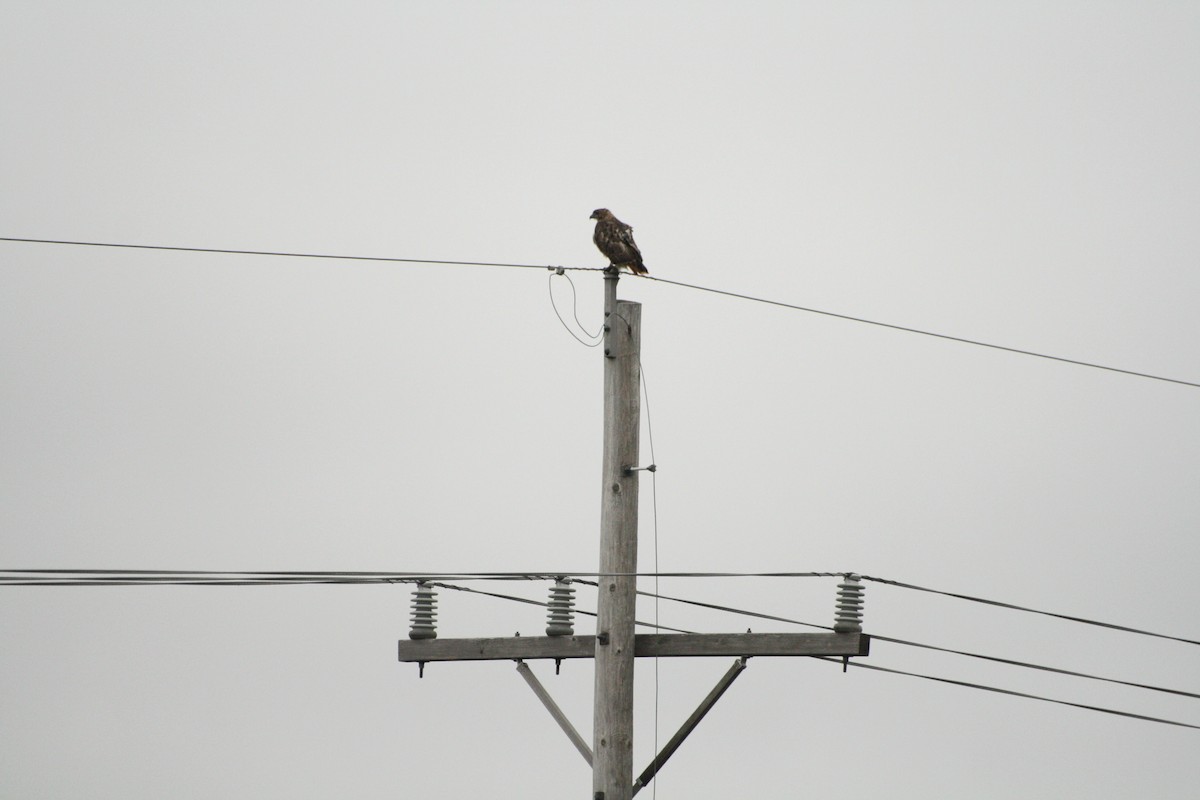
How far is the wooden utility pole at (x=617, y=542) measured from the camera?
1148 centimetres

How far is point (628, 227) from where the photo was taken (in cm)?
1271

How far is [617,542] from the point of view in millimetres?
11547

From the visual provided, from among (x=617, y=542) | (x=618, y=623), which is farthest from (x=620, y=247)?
(x=618, y=623)

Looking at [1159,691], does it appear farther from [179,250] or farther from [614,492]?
[179,250]

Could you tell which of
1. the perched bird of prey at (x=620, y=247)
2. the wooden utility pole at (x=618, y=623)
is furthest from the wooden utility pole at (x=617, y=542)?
the perched bird of prey at (x=620, y=247)

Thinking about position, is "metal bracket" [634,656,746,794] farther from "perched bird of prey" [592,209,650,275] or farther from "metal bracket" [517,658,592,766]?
"perched bird of prey" [592,209,650,275]

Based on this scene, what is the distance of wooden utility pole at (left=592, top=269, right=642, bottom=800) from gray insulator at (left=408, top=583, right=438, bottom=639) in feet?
5.61

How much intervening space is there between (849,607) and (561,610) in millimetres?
2520

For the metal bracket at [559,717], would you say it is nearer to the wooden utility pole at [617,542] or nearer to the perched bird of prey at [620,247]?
the wooden utility pole at [617,542]

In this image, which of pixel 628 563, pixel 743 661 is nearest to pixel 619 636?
pixel 628 563

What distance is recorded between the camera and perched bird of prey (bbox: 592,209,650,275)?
12.4 meters

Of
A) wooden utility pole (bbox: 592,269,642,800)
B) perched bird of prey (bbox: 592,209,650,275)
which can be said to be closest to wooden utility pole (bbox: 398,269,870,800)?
wooden utility pole (bbox: 592,269,642,800)

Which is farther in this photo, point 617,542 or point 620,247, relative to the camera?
point 620,247

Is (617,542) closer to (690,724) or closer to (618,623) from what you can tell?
(618,623)
